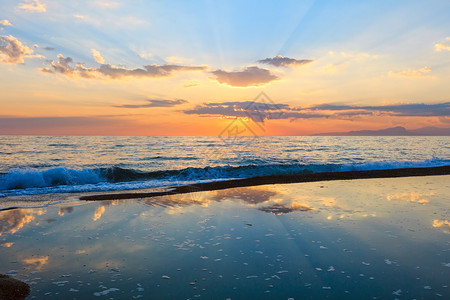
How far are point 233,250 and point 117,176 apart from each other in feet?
63.5

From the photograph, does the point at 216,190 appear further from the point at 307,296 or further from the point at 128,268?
the point at 307,296

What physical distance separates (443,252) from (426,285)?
5.97 feet

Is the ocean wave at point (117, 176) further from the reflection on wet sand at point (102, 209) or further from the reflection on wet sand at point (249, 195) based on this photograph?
the reflection on wet sand at point (249, 195)

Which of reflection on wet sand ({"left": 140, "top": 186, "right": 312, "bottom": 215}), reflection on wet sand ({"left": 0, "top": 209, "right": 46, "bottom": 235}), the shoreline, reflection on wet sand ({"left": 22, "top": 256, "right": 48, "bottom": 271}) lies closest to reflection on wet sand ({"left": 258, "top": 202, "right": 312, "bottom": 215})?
reflection on wet sand ({"left": 140, "top": 186, "right": 312, "bottom": 215})

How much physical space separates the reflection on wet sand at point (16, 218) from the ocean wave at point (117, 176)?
17.5 ft

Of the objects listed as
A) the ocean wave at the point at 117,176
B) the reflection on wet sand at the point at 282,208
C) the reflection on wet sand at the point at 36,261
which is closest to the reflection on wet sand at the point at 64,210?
the reflection on wet sand at the point at 36,261

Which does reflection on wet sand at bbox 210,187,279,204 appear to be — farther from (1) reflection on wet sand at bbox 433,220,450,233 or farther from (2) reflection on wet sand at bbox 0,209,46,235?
(2) reflection on wet sand at bbox 0,209,46,235

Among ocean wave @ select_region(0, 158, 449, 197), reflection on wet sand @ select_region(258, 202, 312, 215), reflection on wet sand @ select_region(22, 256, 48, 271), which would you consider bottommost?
ocean wave @ select_region(0, 158, 449, 197)

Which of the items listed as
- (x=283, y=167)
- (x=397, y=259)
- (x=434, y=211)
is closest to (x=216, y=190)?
(x=434, y=211)

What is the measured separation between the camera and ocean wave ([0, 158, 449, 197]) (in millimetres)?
16828

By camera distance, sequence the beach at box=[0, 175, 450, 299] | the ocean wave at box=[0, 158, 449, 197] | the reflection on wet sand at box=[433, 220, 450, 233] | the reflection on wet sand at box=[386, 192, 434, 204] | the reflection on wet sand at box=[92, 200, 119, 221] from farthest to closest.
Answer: the ocean wave at box=[0, 158, 449, 197] < the reflection on wet sand at box=[386, 192, 434, 204] < the reflection on wet sand at box=[92, 200, 119, 221] < the reflection on wet sand at box=[433, 220, 450, 233] < the beach at box=[0, 175, 450, 299]

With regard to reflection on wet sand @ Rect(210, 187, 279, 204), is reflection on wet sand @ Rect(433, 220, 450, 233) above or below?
above

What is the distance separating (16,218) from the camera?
904 cm

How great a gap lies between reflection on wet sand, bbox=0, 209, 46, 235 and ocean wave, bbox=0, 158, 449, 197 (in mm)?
5320
